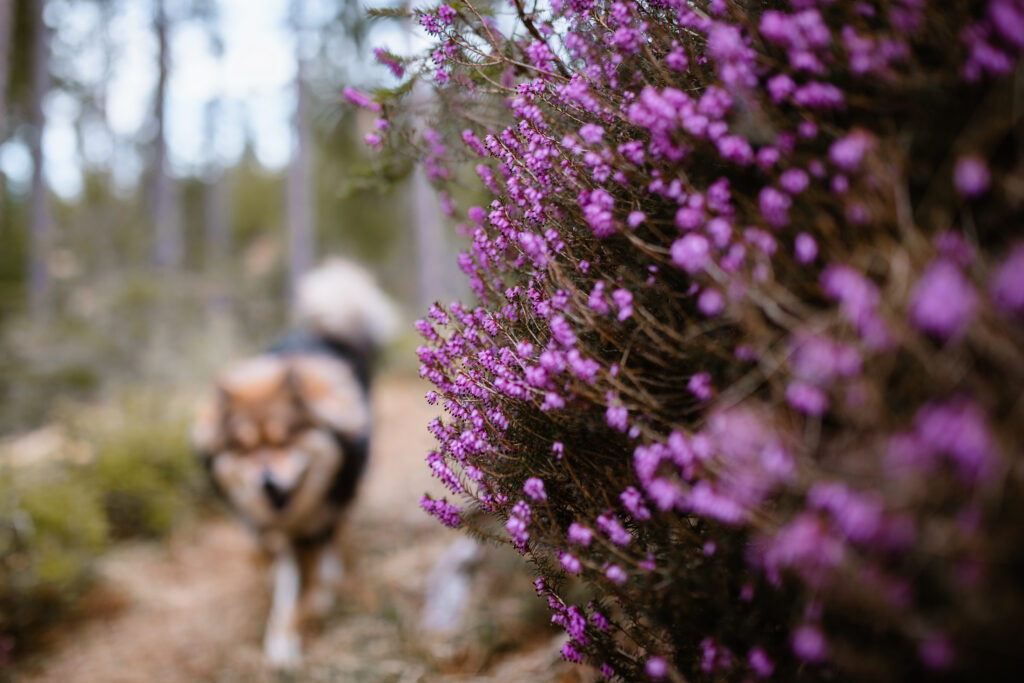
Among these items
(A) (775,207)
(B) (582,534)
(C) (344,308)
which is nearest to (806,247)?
(A) (775,207)

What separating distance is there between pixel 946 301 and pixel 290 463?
143 inches

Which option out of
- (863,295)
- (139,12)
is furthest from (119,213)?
(863,295)

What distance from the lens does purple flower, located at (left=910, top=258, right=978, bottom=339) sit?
0.73m

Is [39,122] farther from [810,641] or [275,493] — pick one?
[810,641]

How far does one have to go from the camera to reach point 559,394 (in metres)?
1.36

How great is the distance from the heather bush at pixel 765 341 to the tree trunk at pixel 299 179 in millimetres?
11791

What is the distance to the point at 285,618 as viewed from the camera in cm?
387

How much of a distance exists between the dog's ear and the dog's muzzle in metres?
0.47

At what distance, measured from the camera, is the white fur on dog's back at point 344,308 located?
6156mm

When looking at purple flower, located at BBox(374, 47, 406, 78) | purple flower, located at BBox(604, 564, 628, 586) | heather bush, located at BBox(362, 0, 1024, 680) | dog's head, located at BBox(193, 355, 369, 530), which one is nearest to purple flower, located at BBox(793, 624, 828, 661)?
heather bush, located at BBox(362, 0, 1024, 680)

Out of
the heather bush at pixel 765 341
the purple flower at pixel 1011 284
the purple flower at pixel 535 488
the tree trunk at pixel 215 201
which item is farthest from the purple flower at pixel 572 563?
the tree trunk at pixel 215 201

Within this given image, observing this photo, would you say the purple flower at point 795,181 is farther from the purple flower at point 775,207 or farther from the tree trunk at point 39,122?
the tree trunk at point 39,122

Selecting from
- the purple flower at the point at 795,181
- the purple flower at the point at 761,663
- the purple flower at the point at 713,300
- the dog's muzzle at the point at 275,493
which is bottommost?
the dog's muzzle at the point at 275,493

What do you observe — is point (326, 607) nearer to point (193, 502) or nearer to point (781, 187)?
point (193, 502)
